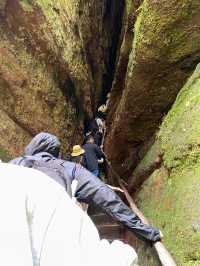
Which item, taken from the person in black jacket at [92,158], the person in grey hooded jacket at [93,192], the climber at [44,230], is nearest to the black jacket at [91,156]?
the person in black jacket at [92,158]

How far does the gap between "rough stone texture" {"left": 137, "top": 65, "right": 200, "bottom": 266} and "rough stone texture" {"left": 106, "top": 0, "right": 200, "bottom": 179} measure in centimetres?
80

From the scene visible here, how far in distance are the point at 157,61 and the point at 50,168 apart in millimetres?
3563

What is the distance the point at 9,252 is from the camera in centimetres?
101

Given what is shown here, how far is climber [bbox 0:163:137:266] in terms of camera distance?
40.1 inches

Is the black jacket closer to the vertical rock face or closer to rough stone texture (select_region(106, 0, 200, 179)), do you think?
rough stone texture (select_region(106, 0, 200, 179))

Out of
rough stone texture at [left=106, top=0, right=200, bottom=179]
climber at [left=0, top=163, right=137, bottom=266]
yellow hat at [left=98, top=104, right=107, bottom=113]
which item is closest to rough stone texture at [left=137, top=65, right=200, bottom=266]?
rough stone texture at [left=106, top=0, right=200, bottom=179]

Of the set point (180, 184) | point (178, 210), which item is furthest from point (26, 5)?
point (178, 210)

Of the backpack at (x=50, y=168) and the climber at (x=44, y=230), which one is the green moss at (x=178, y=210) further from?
the climber at (x=44, y=230)

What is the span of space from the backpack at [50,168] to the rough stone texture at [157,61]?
3.33m

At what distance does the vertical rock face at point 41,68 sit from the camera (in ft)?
29.7

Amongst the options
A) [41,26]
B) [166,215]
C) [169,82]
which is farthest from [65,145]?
[166,215]

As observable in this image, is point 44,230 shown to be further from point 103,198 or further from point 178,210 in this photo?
point 178,210

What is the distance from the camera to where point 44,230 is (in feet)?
3.51

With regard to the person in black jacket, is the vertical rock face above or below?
above
